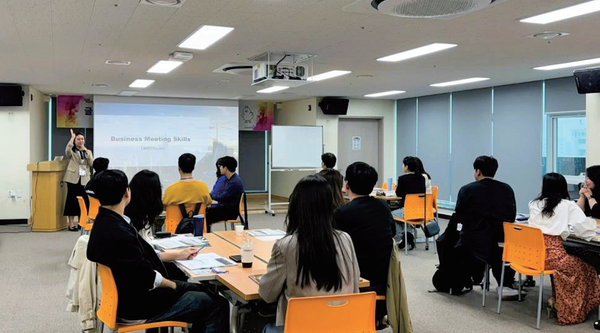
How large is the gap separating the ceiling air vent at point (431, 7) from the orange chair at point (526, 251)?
6.32ft

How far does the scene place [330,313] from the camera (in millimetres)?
2420

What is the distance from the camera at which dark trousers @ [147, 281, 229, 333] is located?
291 cm

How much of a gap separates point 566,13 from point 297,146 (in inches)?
300

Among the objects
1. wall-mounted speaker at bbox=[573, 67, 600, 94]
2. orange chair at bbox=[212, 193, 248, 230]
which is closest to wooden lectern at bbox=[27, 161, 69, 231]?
orange chair at bbox=[212, 193, 248, 230]

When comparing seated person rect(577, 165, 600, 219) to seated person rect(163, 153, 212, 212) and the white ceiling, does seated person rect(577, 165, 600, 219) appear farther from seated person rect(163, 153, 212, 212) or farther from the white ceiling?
seated person rect(163, 153, 212, 212)

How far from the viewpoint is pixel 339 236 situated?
2.57 metres

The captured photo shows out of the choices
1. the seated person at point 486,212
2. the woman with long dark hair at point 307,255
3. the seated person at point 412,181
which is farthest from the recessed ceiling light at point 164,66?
the woman with long dark hair at point 307,255

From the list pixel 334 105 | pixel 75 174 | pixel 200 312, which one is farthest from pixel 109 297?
pixel 334 105

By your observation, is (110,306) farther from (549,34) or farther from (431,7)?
(549,34)

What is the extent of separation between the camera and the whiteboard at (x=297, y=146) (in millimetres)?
11627

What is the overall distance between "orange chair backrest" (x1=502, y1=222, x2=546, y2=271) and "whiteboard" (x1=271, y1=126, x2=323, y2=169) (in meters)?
7.31

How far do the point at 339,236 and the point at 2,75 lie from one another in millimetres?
7853

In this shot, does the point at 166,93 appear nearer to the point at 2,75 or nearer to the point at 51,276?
the point at 2,75

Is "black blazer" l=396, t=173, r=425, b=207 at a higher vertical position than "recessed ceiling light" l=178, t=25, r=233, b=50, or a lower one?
lower
